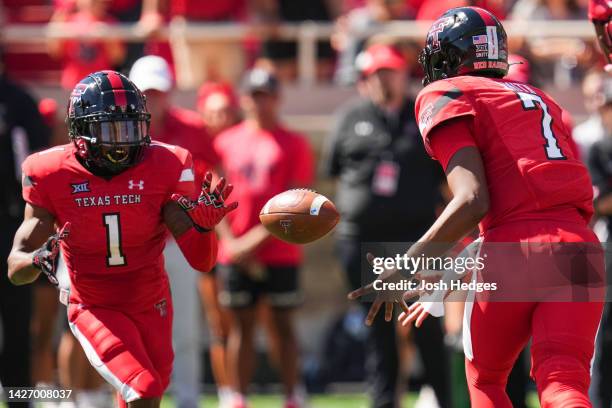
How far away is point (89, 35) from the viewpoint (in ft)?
30.5

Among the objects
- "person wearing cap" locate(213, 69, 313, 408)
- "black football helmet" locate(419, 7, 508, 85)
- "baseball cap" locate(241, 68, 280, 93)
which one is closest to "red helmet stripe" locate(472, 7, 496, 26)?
"black football helmet" locate(419, 7, 508, 85)

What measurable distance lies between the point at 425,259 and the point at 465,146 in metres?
0.44

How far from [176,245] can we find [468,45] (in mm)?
3036

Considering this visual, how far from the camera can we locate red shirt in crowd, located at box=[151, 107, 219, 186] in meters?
7.23

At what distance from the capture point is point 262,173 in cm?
758

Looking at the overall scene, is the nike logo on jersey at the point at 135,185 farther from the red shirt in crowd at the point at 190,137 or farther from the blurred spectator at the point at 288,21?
the blurred spectator at the point at 288,21

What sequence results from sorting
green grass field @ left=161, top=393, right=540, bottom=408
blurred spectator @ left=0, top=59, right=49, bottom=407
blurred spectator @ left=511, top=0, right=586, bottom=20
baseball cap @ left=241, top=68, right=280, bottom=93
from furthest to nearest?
blurred spectator @ left=511, top=0, right=586, bottom=20 → green grass field @ left=161, top=393, right=540, bottom=408 → baseball cap @ left=241, top=68, right=280, bottom=93 → blurred spectator @ left=0, top=59, right=49, bottom=407

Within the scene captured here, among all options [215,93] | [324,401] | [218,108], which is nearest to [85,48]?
[215,93]

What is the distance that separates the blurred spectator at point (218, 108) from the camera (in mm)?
8258

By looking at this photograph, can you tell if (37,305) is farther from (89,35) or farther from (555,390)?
(555,390)

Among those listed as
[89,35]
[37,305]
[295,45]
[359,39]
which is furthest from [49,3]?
[37,305]

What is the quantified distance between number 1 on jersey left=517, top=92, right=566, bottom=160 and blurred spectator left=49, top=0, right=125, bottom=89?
538cm

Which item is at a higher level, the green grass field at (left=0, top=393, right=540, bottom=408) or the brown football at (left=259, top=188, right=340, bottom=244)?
the brown football at (left=259, top=188, right=340, bottom=244)

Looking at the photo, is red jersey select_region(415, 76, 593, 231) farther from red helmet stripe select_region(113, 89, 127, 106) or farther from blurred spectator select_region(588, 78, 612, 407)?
blurred spectator select_region(588, 78, 612, 407)
